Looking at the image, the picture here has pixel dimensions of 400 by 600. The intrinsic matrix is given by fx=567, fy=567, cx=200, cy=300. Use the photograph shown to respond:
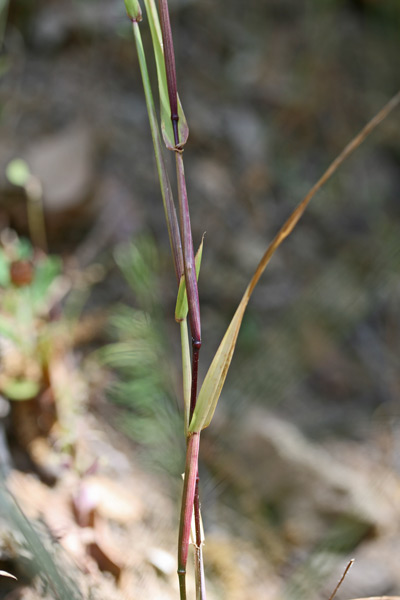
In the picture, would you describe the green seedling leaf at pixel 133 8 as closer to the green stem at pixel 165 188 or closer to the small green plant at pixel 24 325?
the green stem at pixel 165 188

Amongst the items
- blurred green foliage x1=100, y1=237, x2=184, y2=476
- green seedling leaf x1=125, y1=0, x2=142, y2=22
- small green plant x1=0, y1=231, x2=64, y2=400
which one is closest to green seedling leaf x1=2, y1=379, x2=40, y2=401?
small green plant x1=0, y1=231, x2=64, y2=400

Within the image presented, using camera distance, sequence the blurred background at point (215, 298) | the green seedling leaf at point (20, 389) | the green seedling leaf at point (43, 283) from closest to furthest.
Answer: the blurred background at point (215, 298), the green seedling leaf at point (20, 389), the green seedling leaf at point (43, 283)

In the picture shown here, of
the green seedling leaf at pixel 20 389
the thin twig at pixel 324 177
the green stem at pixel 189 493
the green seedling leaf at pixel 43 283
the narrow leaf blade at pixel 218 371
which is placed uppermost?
the green seedling leaf at pixel 43 283

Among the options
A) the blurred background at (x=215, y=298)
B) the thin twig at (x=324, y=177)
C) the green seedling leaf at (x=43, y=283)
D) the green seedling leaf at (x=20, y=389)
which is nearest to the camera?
the thin twig at (x=324, y=177)

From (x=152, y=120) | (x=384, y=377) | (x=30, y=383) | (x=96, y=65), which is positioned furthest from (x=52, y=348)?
(x=96, y=65)

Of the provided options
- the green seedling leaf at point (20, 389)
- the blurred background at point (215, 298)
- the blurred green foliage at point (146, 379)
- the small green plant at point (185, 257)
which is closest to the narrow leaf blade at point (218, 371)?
the small green plant at point (185, 257)

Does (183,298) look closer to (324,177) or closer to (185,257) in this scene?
(185,257)

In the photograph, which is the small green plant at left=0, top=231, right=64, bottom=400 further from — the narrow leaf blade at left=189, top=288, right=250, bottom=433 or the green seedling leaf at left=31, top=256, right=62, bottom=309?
the narrow leaf blade at left=189, top=288, right=250, bottom=433
